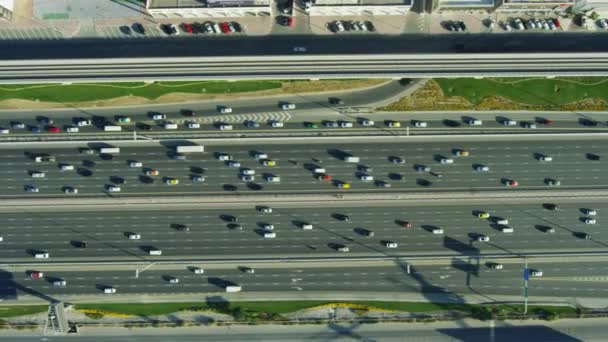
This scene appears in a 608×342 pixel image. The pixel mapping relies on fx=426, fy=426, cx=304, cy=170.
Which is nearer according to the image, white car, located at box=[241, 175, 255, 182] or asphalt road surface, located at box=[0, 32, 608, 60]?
asphalt road surface, located at box=[0, 32, 608, 60]

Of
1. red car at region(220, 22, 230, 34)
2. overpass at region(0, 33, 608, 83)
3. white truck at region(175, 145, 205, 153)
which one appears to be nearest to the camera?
overpass at region(0, 33, 608, 83)

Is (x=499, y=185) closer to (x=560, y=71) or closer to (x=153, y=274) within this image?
(x=560, y=71)

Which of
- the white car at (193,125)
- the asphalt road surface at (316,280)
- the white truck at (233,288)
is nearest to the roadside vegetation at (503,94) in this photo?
the asphalt road surface at (316,280)

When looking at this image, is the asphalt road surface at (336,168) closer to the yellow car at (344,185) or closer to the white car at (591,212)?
the yellow car at (344,185)

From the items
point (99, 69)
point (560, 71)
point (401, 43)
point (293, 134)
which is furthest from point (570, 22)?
point (99, 69)

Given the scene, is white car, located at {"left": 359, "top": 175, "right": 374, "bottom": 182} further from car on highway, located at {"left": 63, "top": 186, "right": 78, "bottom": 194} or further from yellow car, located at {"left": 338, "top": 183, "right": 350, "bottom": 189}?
car on highway, located at {"left": 63, "top": 186, "right": 78, "bottom": 194}

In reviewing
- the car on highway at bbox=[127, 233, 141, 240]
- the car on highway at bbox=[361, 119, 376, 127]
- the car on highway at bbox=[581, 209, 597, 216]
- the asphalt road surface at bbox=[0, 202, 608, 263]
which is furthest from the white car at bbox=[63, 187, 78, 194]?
the car on highway at bbox=[581, 209, 597, 216]

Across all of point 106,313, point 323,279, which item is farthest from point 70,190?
point 323,279
